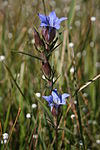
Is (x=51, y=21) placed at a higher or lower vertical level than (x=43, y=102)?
higher

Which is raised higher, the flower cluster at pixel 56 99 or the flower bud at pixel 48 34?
the flower bud at pixel 48 34

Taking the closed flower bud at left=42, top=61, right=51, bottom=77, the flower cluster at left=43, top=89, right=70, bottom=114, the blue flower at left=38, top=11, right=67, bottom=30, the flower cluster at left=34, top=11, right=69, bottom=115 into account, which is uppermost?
the blue flower at left=38, top=11, right=67, bottom=30

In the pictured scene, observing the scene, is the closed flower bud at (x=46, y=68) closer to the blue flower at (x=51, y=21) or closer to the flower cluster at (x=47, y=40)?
the flower cluster at (x=47, y=40)

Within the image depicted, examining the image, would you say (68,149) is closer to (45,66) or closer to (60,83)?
(60,83)

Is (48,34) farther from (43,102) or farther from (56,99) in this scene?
(43,102)

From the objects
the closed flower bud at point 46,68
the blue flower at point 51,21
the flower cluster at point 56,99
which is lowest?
the flower cluster at point 56,99

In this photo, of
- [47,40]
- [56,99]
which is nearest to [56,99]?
[56,99]

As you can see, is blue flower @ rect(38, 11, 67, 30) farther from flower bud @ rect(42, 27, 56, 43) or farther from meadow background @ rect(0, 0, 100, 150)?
meadow background @ rect(0, 0, 100, 150)

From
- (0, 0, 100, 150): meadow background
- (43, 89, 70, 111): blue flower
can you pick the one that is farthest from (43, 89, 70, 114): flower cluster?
(0, 0, 100, 150): meadow background

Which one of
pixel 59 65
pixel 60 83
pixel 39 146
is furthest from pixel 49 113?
pixel 59 65

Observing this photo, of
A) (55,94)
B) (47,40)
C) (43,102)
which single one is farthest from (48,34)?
(43,102)

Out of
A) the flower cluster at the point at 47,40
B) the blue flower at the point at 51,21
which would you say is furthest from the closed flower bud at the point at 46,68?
the blue flower at the point at 51,21

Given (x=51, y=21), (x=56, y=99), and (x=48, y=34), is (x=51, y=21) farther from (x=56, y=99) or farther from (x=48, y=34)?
(x=56, y=99)

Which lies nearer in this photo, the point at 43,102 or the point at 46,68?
the point at 46,68
